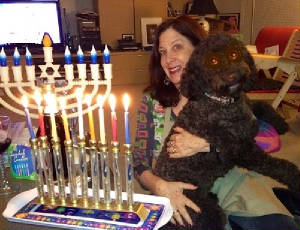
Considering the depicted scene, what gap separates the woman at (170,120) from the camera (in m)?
1.19

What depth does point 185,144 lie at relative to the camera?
114 centimetres

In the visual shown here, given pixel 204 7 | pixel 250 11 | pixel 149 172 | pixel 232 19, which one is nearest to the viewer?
pixel 149 172

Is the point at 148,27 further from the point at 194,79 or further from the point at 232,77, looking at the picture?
the point at 232,77

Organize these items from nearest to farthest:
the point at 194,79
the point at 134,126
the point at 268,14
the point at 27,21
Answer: the point at 194,79, the point at 134,126, the point at 27,21, the point at 268,14

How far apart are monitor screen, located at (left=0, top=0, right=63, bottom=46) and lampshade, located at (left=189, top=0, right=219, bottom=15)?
6.92 feet

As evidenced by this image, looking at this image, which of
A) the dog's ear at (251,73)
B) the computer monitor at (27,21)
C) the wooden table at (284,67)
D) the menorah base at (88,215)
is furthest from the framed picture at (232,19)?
the menorah base at (88,215)

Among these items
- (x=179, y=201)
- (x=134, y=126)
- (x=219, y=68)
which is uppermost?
(x=219, y=68)

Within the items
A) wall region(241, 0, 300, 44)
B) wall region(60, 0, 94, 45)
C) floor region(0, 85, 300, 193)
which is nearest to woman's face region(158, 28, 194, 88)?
floor region(0, 85, 300, 193)

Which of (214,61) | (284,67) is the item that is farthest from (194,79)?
(284,67)

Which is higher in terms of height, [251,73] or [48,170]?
[251,73]

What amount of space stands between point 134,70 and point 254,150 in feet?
14.8

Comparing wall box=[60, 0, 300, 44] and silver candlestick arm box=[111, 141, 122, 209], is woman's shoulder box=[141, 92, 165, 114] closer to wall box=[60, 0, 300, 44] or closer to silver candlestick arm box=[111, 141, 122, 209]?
silver candlestick arm box=[111, 141, 122, 209]

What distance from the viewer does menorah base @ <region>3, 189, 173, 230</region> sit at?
0.80 m

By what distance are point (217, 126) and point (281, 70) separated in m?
2.89
